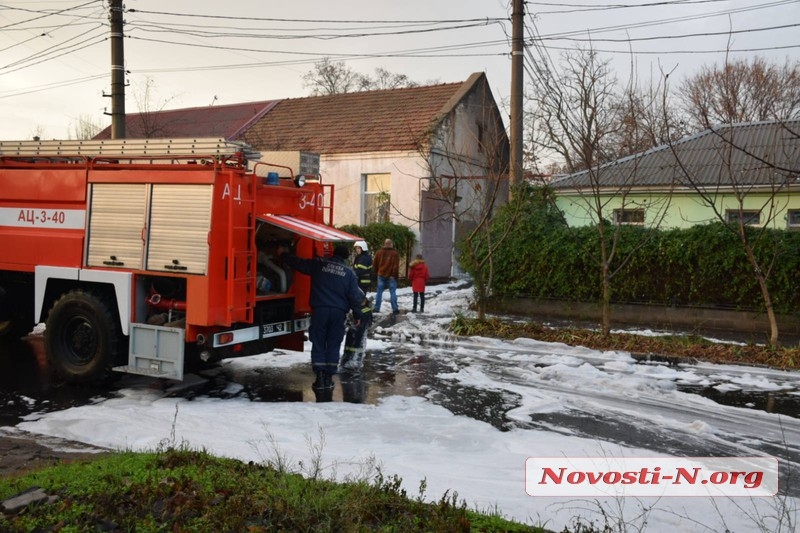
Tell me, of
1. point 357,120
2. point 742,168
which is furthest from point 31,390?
point 357,120

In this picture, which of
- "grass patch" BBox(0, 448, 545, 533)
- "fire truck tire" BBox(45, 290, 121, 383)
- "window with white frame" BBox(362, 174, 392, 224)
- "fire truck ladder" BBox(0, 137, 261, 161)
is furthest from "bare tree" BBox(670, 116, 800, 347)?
"grass patch" BBox(0, 448, 545, 533)

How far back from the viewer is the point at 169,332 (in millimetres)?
8102

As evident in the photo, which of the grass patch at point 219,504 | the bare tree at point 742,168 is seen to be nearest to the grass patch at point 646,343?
the bare tree at point 742,168

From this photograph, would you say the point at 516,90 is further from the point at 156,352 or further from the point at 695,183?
the point at 156,352

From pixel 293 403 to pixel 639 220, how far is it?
13.3 metres

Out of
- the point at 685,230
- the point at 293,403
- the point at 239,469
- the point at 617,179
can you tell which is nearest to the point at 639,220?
the point at 617,179

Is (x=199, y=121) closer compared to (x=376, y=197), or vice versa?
(x=376, y=197)

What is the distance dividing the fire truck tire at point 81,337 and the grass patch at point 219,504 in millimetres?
3788

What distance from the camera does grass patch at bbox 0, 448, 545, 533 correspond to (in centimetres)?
396

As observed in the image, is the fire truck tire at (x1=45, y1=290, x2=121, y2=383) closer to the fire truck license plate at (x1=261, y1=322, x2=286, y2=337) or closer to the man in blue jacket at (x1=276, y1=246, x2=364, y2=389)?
the fire truck license plate at (x1=261, y1=322, x2=286, y2=337)

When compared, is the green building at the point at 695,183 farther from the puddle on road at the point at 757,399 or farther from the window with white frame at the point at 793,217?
the puddle on road at the point at 757,399

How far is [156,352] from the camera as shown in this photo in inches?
323

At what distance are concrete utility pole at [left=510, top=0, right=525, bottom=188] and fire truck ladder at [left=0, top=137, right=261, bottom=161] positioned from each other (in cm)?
840

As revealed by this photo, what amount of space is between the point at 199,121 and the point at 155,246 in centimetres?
2217
